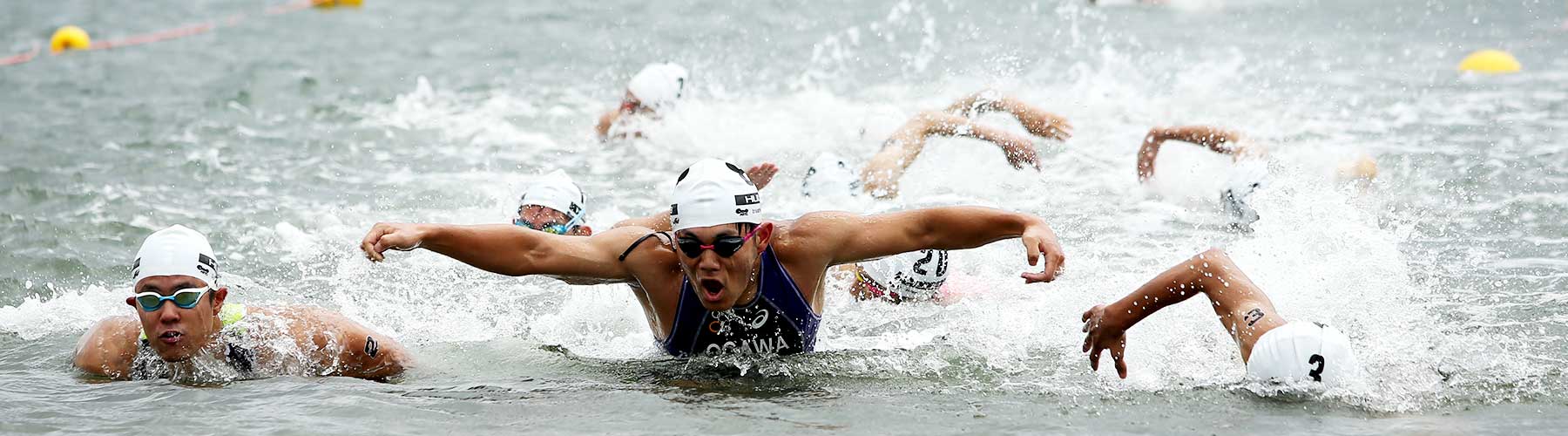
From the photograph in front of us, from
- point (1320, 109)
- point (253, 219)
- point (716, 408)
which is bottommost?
point (716, 408)

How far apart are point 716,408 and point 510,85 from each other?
10756 millimetres

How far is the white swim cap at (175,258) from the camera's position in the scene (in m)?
6.20

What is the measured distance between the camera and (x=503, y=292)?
8789mm

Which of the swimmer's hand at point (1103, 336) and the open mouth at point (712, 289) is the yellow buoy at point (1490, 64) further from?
the open mouth at point (712, 289)

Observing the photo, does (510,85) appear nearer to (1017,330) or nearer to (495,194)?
(495,194)

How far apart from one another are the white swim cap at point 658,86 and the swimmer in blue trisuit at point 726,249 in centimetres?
660

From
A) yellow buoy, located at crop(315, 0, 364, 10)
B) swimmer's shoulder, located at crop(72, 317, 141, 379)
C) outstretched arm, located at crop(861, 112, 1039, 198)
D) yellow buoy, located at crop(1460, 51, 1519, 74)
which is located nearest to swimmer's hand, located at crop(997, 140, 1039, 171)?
outstretched arm, located at crop(861, 112, 1039, 198)

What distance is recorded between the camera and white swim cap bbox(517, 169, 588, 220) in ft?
28.3

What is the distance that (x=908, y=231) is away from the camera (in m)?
6.07

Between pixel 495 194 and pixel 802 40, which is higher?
pixel 802 40

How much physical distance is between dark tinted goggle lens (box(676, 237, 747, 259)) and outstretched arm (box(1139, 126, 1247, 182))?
15.6 feet

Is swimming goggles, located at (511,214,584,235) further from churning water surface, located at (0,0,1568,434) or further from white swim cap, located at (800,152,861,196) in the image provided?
white swim cap, located at (800,152,861,196)

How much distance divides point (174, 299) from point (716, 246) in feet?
7.50

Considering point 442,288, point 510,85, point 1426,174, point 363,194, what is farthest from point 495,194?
point 1426,174
